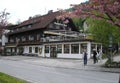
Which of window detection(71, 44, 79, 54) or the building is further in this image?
the building

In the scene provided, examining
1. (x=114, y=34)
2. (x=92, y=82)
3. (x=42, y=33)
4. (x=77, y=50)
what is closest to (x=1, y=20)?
(x=92, y=82)

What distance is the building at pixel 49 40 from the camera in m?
50.7

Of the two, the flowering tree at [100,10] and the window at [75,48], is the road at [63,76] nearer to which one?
the flowering tree at [100,10]

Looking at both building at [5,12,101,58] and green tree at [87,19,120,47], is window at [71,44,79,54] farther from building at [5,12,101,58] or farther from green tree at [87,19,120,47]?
green tree at [87,19,120,47]

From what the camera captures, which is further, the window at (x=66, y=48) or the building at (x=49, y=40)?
the window at (x=66, y=48)

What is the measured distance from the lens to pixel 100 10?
534 centimetres

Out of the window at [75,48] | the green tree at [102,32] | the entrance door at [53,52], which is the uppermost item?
the green tree at [102,32]

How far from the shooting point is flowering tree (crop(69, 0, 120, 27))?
207 inches

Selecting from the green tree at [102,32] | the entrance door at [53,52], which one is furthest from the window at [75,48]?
the green tree at [102,32]

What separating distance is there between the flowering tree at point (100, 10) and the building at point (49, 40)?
4219cm

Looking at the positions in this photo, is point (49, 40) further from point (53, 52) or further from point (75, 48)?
point (75, 48)

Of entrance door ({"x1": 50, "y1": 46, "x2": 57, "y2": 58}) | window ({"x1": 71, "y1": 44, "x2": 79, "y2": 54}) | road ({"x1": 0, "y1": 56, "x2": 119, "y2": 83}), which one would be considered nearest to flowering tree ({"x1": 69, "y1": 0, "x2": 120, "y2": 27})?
road ({"x1": 0, "y1": 56, "x2": 119, "y2": 83})

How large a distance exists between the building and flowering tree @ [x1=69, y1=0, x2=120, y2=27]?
4219 centimetres

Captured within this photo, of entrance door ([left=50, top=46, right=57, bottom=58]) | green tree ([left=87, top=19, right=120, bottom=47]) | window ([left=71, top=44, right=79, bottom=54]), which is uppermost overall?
green tree ([left=87, top=19, right=120, bottom=47])
